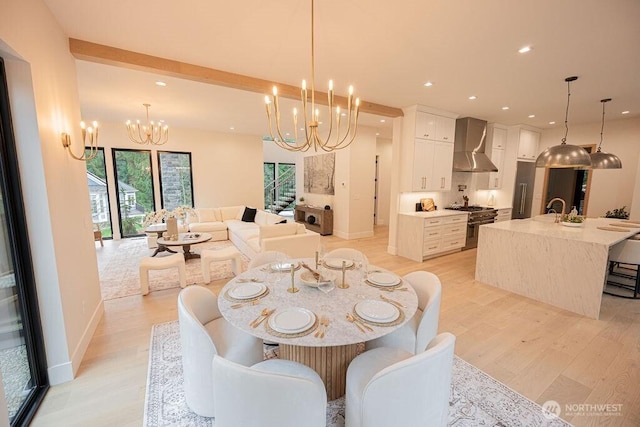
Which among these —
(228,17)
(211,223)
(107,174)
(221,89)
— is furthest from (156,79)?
(107,174)

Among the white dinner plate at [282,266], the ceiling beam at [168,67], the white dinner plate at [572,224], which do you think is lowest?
the white dinner plate at [282,266]

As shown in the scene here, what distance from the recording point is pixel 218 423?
3.77 feet

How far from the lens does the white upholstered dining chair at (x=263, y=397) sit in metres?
1.05

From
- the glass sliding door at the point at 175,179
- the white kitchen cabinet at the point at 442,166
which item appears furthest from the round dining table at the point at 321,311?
the glass sliding door at the point at 175,179

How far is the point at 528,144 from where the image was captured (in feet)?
21.9

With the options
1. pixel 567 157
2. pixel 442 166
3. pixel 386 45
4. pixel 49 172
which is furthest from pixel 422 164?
pixel 49 172

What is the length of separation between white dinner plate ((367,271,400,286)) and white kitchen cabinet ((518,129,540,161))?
A: 6.44 meters

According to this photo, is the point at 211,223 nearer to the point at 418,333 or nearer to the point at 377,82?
the point at 377,82

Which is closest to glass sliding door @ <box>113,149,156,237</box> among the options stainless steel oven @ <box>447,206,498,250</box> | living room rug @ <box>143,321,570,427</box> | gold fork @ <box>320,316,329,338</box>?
living room rug @ <box>143,321,570,427</box>

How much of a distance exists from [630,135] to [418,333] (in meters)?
7.41

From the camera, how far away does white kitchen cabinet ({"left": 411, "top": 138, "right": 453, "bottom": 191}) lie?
5.12m

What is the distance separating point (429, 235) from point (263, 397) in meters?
4.61

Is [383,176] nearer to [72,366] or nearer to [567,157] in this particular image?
[567,157]

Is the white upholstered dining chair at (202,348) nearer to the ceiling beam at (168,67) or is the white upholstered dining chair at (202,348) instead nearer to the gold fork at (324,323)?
the gold fork at (324,323)
